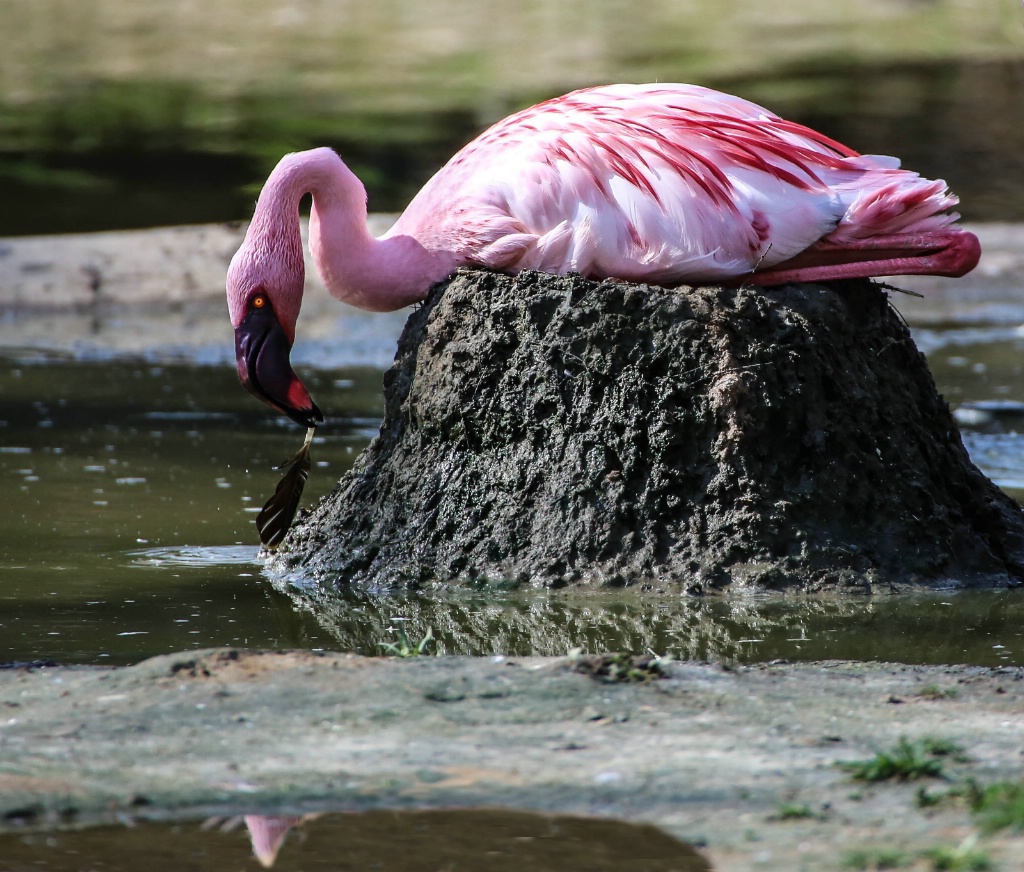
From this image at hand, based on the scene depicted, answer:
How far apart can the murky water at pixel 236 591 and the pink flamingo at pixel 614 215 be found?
0.73m

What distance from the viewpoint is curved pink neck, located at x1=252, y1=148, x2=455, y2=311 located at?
540 cm

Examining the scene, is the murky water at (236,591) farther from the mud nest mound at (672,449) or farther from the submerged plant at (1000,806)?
the submerged plant at (1000,806)

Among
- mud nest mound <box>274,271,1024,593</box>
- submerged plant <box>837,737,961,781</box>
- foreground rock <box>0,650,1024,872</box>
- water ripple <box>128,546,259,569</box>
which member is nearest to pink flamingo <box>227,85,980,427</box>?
mud nest mound <box>274,271,1024,593</box>

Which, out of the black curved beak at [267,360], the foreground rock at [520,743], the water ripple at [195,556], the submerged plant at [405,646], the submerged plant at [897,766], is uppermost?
the black curved beak at [267,360]

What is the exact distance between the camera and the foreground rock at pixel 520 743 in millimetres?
3104

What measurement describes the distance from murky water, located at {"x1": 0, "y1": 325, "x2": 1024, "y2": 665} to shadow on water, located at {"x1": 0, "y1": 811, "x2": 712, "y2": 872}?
1468 mm

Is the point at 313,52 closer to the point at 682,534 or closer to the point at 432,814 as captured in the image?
the point at 682,534

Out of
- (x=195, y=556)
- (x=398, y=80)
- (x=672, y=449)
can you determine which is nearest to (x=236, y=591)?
(x=195, y=556)

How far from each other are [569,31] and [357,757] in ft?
72.7

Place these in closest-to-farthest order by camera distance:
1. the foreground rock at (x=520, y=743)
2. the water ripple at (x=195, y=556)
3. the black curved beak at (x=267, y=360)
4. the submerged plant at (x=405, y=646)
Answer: the foreground rock at (x=520, y=743) < the submerged plant at (x=405, y=646) < the black curved beak at (x=267, y=360) < the water ripple at (x=195, y=556)

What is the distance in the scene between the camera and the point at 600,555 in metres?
5.16

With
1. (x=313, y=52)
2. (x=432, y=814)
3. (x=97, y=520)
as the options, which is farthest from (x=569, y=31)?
(x=432, y=814)

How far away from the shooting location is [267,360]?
5328 millimetres

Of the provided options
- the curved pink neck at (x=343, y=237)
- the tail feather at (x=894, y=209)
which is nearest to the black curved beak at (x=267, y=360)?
the curved pink neck at (x=343, y=237)
